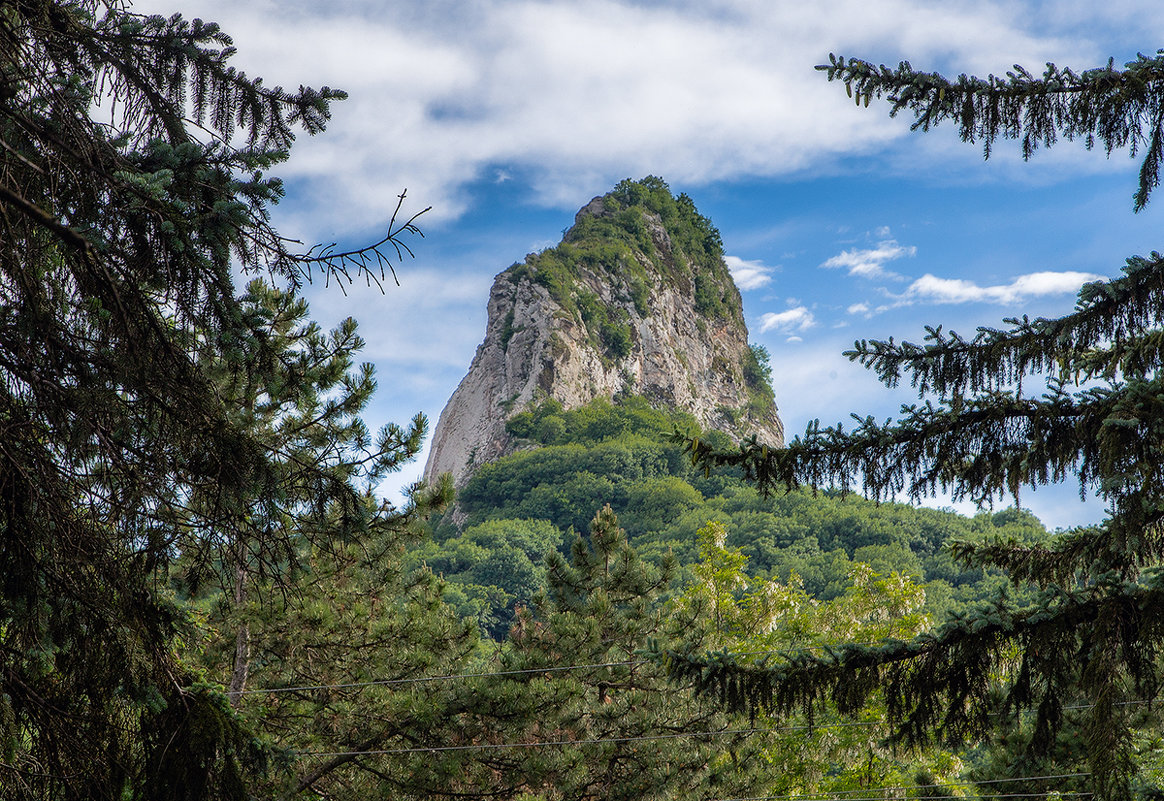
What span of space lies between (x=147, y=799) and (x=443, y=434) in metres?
104

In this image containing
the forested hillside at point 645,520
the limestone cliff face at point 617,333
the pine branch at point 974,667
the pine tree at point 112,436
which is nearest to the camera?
the pine tree at point 112,436

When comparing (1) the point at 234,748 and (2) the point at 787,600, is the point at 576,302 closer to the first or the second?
(2) the point at 787,600

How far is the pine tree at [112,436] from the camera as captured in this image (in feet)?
10.2

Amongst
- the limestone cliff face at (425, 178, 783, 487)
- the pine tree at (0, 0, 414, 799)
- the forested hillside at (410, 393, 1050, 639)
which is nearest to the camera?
the pine tree at (0, 0, 414, 799)

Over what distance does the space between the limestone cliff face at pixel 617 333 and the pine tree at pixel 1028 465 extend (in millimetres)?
84375

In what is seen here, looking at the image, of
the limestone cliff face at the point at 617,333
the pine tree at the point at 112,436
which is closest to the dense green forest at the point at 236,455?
the pine tree at the point at 112,436

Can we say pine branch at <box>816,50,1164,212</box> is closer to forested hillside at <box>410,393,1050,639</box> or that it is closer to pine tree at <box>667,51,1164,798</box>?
pine tree at <box>667,51,1164,798</box>

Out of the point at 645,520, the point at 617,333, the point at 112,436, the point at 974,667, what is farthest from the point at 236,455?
the point at 617,333

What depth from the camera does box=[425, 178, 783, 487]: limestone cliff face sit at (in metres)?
97.9

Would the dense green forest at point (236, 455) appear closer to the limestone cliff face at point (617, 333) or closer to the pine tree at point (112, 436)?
the pine tree at point (112, 436)

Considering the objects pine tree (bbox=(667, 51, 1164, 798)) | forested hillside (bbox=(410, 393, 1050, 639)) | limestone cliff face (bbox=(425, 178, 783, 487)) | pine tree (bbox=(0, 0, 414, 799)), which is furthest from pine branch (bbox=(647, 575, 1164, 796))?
limestone cliff face (bbox=(425, 178, 783, 487))

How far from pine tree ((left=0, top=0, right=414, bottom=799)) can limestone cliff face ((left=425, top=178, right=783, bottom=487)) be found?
8659cm

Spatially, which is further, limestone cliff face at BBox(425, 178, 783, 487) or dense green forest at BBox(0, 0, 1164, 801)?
limestone cliff face at BBox(425, 178, 783, 487)

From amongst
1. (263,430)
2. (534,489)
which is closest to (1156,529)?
(263,430)
